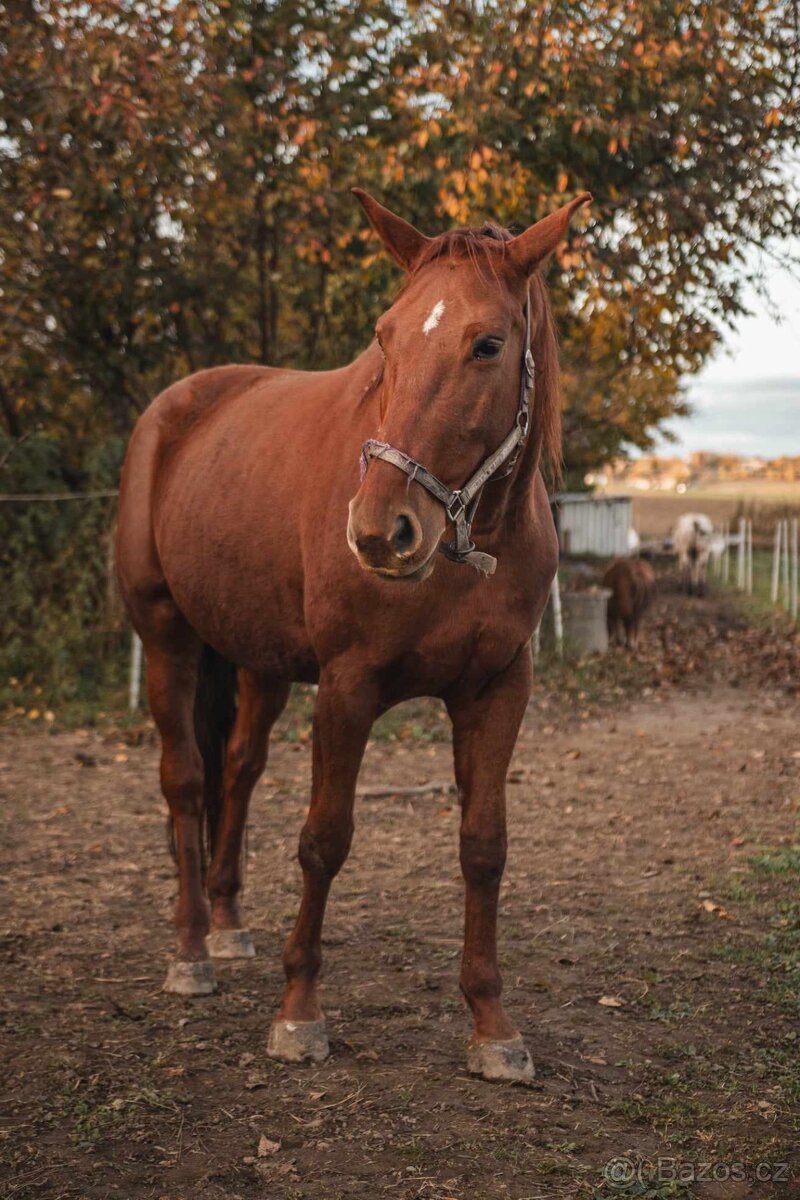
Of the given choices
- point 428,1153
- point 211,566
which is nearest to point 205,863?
point 211,566

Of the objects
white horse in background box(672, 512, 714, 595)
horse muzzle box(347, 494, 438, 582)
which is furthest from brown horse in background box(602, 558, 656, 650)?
horse muzzle box(347, 494, 438, 582)

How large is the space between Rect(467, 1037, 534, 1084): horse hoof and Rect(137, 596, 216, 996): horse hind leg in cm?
123

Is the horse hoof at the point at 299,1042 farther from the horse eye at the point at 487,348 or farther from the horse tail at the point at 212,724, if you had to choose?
the horse eye at the point at 487,348

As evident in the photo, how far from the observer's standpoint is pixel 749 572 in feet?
67.3

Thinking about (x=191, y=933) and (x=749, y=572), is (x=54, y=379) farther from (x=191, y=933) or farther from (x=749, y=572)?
(x=749, y=572)

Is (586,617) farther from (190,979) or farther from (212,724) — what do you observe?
(190,979)

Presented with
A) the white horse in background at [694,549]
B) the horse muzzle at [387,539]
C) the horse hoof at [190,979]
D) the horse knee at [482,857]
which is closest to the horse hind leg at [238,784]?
the horse hoof at [190,979]

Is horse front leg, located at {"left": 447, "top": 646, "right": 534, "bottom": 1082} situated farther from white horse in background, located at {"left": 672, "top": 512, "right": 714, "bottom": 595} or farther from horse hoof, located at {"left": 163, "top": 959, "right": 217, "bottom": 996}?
white horse in background, located at {"left": 672, "top": 512, "right": 714, "bottom": 595}

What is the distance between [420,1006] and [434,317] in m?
2.28

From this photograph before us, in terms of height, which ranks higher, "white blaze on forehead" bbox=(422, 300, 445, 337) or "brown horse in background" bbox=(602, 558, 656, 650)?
"white blaze on forehead" bbox=(422, 300, 445, 337)

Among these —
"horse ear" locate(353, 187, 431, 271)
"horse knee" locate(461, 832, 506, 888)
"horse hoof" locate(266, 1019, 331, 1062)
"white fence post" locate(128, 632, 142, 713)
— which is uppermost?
"horse ear" locate(353, 187, 431, 271)

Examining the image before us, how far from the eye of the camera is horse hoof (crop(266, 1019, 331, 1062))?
3.37 meters

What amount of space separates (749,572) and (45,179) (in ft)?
48.3

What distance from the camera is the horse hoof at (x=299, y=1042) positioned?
11.1 feet
